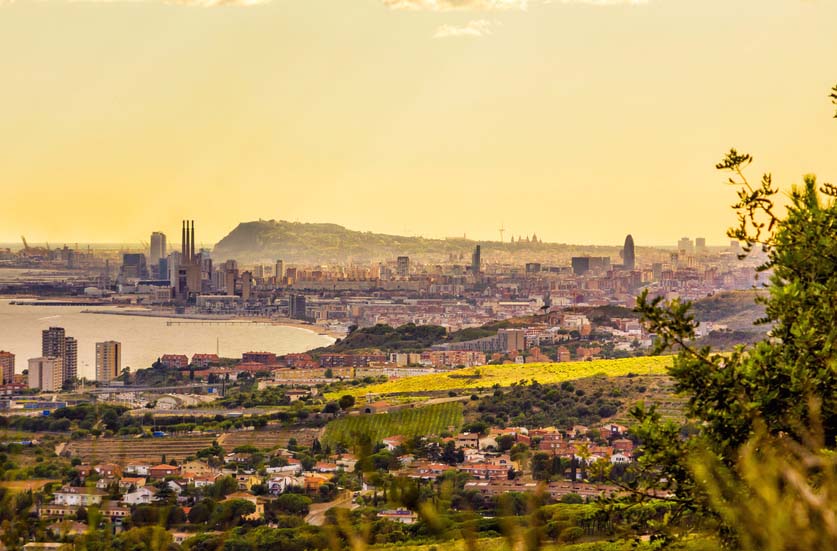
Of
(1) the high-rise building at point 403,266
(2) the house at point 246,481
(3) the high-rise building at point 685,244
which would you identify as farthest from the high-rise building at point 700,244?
(2) the house at point 246,481

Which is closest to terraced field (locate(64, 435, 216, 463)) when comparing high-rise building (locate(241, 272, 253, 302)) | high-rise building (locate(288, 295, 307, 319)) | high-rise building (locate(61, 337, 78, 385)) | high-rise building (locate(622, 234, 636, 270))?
high-rise building (locate(61, 337, 78, 385))

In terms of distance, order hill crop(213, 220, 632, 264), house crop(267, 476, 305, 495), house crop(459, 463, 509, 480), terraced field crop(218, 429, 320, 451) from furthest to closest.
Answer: hill crop(213, 220, 632, 264), terraced field crop(218, 429, 320, 451), house crop(267, 476, 305, 495), house crop(459, 463, 509, 480)

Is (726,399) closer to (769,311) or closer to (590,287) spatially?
(769,311)

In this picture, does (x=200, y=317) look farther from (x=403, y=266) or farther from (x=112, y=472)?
(x=112, y=472)

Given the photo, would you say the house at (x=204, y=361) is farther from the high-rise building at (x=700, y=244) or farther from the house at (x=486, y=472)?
the high-rise building at (x=700, y=244)

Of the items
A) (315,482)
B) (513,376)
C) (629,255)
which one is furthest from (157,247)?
(315,482)

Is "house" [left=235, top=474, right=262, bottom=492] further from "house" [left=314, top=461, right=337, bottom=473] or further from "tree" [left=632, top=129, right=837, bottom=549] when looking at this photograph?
"tree" [left=632, top=129, right=837, bottom=549]
